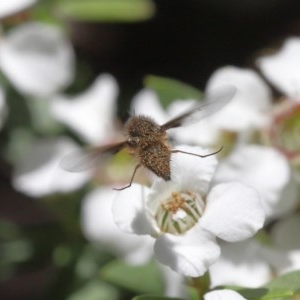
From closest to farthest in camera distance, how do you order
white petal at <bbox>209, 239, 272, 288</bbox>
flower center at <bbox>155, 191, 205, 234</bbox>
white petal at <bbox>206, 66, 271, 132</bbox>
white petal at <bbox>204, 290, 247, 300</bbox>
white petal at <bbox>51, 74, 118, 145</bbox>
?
white petal at <bbox>204, 290, 247, 300</bbox> → flower center at <bbox>155, 191, 205, 234</bbox> → white petal at <bbox>209, 239, 272, 288</bbox> → white petal at <bbox>206, 66, 271, 132</bbox> → white petal at <bbox>51, 74, 118, 145</bbox>

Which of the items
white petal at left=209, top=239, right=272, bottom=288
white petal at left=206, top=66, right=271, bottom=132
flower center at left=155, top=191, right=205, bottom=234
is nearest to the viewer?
flower center at left=155, top=191, right=205, bottom=234

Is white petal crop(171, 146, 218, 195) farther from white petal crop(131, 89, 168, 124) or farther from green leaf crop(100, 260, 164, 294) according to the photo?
white petal crop(131, 89, 168, 124)

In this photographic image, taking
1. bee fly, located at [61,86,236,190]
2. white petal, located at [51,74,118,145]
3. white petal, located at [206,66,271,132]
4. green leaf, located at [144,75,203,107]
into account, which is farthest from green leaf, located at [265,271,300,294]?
white petal, located at [51,74,118,145]

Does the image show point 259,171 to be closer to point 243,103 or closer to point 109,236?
point 243,103

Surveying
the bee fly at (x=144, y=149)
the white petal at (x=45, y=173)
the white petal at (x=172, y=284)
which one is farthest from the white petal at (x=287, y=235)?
the white petal at (x=45, y=173)

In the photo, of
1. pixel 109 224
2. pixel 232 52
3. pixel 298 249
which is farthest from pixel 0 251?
pixel 232 52

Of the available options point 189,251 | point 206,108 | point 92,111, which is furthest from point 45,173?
point 189,251

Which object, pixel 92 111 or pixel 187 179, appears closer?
pixel 187 179
